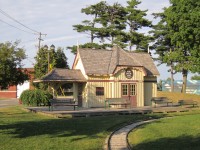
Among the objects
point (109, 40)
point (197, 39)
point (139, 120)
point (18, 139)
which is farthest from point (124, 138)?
point (109, 40)

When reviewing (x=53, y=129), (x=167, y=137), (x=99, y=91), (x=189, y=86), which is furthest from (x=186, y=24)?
(x=167, y=137)

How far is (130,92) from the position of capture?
36688 millimetres

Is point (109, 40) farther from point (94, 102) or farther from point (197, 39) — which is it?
point (94, 102)

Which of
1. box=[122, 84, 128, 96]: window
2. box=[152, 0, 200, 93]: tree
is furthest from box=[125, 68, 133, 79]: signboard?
box=[152, 0, 200, 93]: tree

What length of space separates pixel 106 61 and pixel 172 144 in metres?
23.7

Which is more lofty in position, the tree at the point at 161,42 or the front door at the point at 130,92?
the tree at the point at 161,42

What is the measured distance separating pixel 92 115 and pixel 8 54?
7.47 m

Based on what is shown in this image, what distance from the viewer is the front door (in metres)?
36.3

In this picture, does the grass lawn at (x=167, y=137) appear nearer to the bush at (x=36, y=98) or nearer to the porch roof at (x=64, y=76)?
the porch roof at (x=64, y=76)

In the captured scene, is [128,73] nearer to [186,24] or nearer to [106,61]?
[106,61]

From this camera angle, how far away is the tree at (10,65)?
942 inches

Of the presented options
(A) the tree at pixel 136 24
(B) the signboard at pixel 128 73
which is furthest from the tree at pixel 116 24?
(B) the signboard at pixel 128 73

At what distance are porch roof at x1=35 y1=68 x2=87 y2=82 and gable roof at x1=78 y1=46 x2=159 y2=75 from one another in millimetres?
1041

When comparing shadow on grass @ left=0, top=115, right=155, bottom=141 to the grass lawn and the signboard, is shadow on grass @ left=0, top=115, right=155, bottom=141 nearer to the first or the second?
the grass lawn
